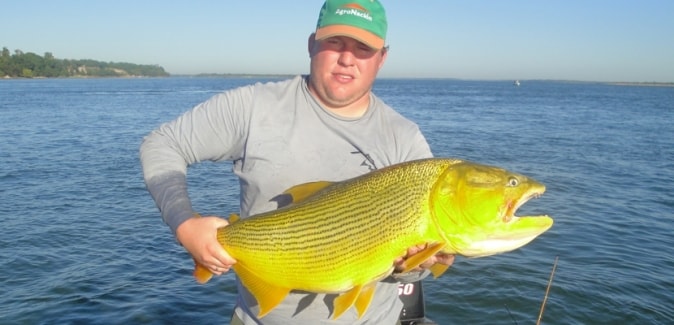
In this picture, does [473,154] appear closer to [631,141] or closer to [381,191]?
[631,141]

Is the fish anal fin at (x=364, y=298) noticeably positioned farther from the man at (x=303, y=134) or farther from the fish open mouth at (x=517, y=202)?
the fish open mouth at (x=517, y=202)

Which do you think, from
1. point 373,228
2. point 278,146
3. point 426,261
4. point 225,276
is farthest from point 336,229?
point 225,276

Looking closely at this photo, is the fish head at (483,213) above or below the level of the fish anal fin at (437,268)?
above

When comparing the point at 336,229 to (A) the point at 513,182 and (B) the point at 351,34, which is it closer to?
(A) the point at 513,182

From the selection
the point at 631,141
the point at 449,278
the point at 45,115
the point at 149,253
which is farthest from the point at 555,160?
the point at 45,115

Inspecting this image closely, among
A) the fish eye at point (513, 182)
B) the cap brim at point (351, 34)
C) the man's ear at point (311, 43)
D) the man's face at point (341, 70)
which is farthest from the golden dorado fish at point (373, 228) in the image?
the man's ear at point (311, 43)

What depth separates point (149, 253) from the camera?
10.7m

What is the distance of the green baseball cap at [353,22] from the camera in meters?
3.01

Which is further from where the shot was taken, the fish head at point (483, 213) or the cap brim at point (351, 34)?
the cap brim at point (351, 34)

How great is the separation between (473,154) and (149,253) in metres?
13.9

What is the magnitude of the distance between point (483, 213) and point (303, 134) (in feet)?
3.66

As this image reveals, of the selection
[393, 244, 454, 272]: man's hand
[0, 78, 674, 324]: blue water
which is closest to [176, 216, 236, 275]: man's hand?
[393, 244, 454, 272]: man's hand

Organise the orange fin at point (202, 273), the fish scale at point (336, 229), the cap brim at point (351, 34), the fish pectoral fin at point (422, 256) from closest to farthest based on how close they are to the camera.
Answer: the fish pectoral fin at point (422, 256)
the fish scale at point (336, 229)
the orange fin at point (202, 273)
the cap brim at point (351, 34)

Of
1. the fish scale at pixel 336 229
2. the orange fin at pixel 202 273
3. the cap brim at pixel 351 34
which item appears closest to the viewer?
the fish scale at pixel 336 229
